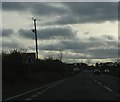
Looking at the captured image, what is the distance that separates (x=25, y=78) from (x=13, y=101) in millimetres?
31911

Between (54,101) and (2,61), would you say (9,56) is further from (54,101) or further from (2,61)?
(54,101)

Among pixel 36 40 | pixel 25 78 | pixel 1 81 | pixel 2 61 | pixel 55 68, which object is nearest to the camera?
pixel 1 81

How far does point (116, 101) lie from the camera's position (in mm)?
20484

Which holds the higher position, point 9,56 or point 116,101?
point 9,56

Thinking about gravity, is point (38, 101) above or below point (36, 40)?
below

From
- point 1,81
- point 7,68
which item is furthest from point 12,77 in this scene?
point 1,81

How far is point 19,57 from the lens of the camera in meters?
49.7

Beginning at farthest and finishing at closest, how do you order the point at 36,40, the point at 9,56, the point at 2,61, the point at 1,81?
1. the point at 36,40
2. the point at 9,56
3. the point at 2,61
4. the point at 1,81

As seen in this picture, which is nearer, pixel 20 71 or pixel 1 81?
pixel 1 81

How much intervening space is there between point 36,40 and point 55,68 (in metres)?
50.1

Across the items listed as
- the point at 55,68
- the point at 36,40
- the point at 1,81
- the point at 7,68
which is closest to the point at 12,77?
the point at 7,68

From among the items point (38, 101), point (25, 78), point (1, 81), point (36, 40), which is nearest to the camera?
point (38, 101)

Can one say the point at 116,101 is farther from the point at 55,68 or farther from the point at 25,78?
the point at 55,68

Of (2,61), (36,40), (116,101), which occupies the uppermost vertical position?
(36,40)
